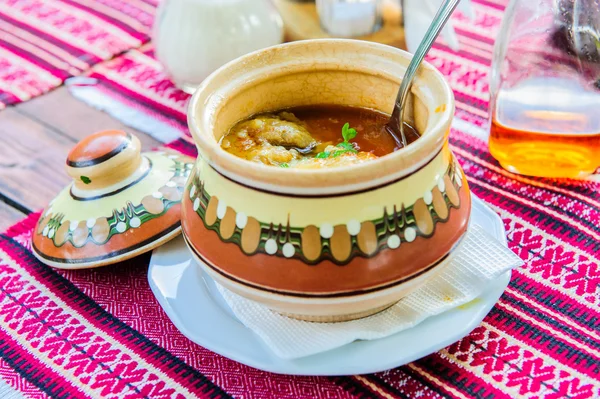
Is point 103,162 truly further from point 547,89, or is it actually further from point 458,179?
point 547,89

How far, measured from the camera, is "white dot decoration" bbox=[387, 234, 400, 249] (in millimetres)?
655

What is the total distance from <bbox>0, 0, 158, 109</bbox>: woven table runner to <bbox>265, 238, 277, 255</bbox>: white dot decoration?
83 centimetres

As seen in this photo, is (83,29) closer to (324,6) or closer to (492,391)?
(324,6)

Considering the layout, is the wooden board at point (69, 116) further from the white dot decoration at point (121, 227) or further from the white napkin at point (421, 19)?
the white napkin at point (421, 19)

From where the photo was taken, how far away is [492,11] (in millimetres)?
1505

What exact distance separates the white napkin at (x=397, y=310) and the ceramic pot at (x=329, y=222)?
0.02 m

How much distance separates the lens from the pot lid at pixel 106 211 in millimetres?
839

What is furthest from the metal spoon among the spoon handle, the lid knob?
the lid knob

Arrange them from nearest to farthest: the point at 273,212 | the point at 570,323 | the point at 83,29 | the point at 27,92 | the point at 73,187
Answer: the point at 273,212 → the point at 570,323 → the point at 73,187 → the point at 27,92 → the point at 83,29

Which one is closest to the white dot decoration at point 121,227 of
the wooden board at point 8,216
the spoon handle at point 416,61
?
the wooden board at point 8,216

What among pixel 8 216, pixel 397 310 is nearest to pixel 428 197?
pixel 397 310

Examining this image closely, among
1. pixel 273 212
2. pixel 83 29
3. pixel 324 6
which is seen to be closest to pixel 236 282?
pixel 273 212

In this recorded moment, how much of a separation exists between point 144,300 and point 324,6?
28.4 inches

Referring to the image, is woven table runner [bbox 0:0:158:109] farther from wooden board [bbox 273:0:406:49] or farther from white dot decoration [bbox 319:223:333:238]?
white dot decoration [bbox 319:223:333:238]
